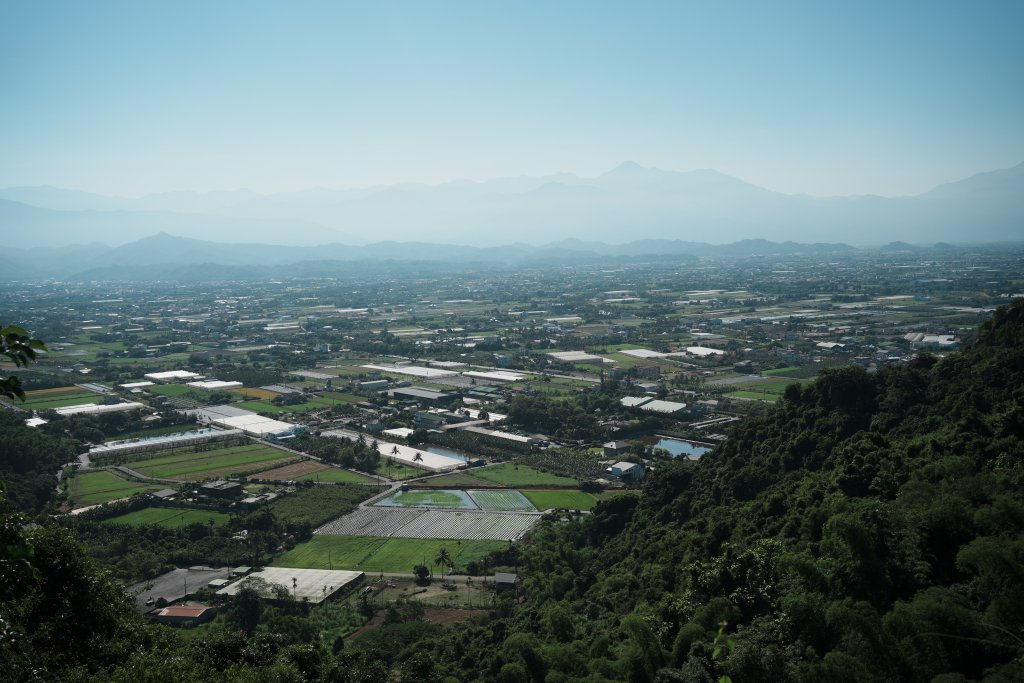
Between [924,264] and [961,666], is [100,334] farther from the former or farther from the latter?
[924,264]

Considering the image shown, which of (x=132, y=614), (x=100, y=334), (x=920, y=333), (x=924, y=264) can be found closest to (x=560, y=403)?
(x=132, y=614)

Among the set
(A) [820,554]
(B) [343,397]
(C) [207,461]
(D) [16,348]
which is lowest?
(C) [207,461]

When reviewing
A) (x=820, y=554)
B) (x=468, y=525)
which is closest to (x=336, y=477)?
(x=468, y=525)

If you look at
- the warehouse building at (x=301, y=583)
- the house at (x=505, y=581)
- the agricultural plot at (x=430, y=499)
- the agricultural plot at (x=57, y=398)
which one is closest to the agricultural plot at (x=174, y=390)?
the agricultural plot at (x=57, y=398)

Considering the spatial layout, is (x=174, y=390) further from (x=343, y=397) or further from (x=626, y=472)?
(x=626, y=472)

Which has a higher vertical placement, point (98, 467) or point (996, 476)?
point (996, 476)

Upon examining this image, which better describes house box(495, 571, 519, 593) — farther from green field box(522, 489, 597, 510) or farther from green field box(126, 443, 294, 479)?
green field box(126, 443, 294, 479)
